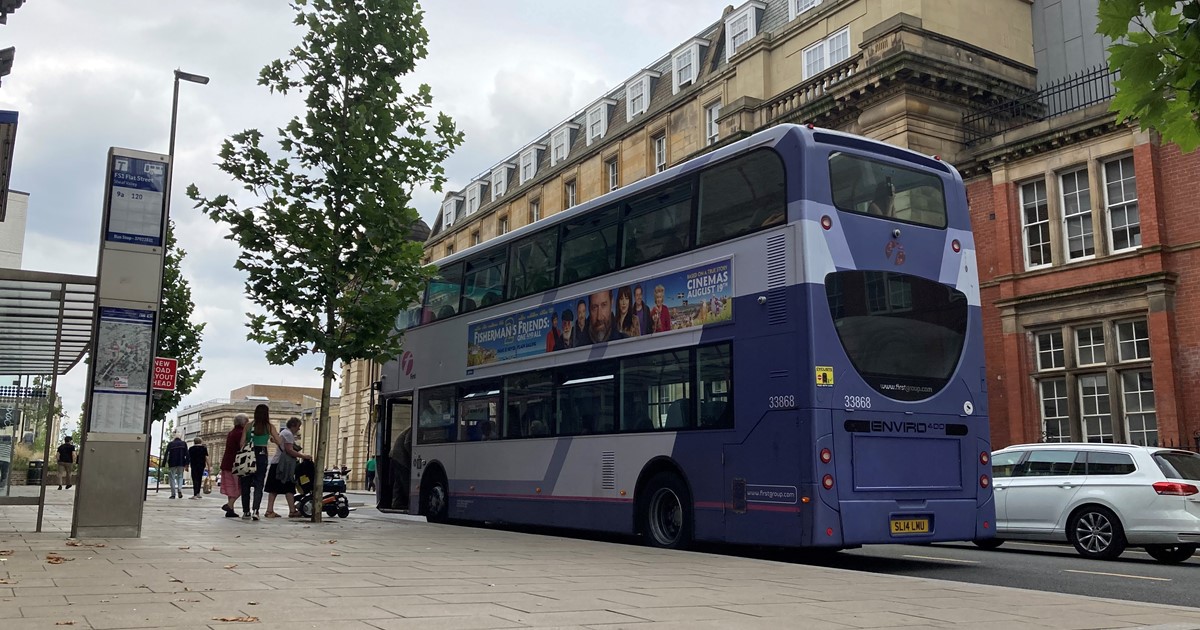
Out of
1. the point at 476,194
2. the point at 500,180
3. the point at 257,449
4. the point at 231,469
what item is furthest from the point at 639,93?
the point at 231,469

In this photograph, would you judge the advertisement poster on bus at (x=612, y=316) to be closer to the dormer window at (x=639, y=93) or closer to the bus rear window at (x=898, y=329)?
the bus rear window at (x=898, y=329)

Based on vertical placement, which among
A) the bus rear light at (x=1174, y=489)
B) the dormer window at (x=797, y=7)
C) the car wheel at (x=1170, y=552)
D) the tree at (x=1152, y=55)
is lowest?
the car wheel at (x=1170, y=552)

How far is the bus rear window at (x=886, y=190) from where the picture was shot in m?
11.1

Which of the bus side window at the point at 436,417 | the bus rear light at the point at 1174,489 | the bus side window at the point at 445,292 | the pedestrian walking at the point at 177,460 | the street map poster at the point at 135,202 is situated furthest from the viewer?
the pedestrian walking at the point at 177,460

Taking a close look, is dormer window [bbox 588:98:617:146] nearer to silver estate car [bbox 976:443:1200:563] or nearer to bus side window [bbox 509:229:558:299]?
bus side window [bbox 509:229:558:299]

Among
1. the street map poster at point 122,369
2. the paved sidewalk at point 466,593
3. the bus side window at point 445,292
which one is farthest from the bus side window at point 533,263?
the street map poster at point 122,369

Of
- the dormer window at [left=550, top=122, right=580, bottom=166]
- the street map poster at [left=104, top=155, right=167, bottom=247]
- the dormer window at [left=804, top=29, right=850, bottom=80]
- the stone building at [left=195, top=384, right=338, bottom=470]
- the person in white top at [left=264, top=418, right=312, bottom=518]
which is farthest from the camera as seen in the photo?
the stone building at [left=195, top=384, right=338, bottom=470]

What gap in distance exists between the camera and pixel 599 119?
42.3 m

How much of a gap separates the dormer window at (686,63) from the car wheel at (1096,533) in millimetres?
25376

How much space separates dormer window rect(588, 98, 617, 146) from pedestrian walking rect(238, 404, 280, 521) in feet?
88.6

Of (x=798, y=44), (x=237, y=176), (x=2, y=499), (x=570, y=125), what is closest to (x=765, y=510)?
(x=2, y=499)

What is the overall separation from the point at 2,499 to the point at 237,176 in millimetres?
6004

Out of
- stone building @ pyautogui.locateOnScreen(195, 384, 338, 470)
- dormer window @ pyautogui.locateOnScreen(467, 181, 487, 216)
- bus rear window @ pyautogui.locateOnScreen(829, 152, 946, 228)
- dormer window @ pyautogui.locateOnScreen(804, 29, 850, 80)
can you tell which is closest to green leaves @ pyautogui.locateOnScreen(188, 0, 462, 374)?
bus rear window @ pyautogui.locateOnScreen(829, 152, 946, 228)

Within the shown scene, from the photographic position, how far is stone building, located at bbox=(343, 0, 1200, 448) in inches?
807
